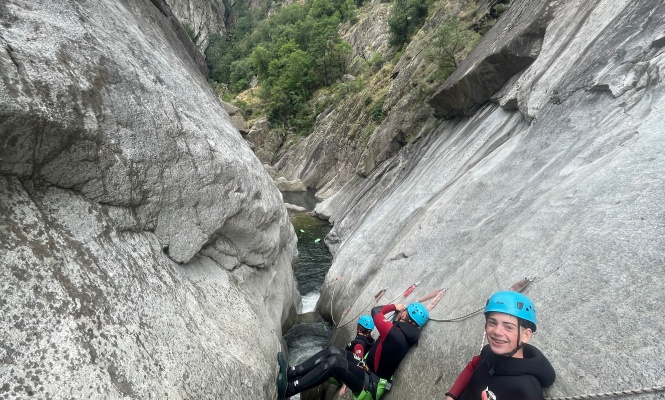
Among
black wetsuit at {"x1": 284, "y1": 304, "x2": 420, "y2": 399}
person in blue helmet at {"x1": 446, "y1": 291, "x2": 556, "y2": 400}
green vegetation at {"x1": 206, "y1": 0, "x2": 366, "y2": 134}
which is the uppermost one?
green vegetation at {"x1": 206, "y1": 0, "x2": 366, "y2": 134}

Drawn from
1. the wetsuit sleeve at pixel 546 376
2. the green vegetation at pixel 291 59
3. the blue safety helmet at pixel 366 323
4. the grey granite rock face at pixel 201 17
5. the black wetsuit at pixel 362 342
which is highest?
the grey granite rock face at pixel 201 17

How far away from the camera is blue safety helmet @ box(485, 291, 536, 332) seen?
3426 millimetres

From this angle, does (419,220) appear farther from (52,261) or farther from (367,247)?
(52,261)

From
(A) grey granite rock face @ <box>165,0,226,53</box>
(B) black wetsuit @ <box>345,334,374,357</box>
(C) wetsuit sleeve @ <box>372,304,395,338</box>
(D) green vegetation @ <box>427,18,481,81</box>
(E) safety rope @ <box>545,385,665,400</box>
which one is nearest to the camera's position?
(E) safety rope @ <box>545,385,665,400</box>

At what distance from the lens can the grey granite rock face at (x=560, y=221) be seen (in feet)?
13.1

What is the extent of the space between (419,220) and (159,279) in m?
8.49

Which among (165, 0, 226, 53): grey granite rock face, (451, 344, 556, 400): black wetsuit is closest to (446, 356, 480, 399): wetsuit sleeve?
(451, 344, 556, 400): black wetsuit

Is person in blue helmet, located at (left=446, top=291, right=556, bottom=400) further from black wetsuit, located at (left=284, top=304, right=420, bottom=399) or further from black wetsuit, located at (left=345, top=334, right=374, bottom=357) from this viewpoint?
black wetsuit, located at (left=345, top=334, right=374, bottom=357)

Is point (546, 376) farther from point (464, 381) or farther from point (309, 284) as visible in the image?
point (309, 284)

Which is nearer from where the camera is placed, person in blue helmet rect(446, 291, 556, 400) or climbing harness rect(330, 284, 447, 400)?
person in blue helmet rect(446, 291, 556, 400)

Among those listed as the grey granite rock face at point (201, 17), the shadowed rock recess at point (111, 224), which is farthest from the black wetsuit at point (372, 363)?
the grey granite rock face at point (201, 17)

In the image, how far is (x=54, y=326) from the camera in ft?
12.0

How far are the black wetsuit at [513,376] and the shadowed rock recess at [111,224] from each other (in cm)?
345

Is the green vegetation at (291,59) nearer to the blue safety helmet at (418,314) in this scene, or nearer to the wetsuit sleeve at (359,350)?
the wetsuit sleeve at (359,350)
